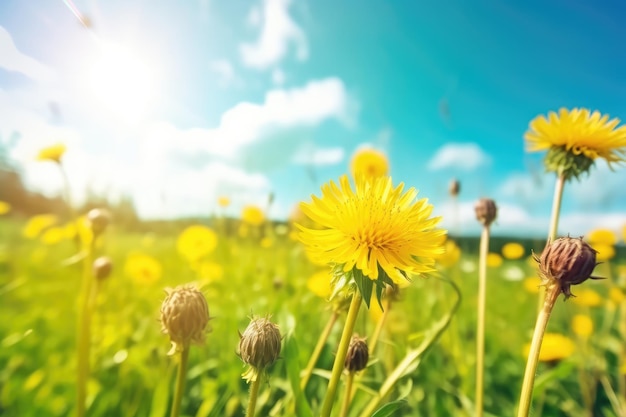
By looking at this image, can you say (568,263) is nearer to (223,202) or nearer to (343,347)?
(343,347)

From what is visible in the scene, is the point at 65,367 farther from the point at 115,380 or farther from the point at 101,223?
the point at 101,223

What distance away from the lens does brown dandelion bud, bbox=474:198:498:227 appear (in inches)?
53.5

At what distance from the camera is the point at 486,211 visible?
1.36 metres

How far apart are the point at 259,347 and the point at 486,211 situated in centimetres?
91

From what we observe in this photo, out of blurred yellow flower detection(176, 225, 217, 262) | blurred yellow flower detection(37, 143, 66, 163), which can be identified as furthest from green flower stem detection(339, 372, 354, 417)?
blurred yellow flower detection(176, 225, 217, 262)

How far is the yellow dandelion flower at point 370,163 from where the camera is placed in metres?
2.13

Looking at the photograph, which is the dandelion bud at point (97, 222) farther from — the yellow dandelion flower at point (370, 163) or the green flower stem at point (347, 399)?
the yellow dandelion flower at point (370, 163)

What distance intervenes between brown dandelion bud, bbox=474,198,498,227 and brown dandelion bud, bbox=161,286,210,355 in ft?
3.03

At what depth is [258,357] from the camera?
747mm

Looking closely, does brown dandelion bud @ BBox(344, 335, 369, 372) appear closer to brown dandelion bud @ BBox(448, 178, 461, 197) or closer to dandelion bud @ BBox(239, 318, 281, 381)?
dandelion bud @ BBox(239, 318, 281, 381)

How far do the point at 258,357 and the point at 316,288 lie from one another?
121 centimetres

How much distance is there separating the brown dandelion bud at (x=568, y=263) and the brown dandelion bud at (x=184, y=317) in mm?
586

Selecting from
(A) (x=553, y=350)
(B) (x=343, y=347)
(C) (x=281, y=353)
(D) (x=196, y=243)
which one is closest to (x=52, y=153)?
(D) (x=196, y=243)

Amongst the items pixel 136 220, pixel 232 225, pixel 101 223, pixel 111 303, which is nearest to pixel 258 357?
pixel 101 223
